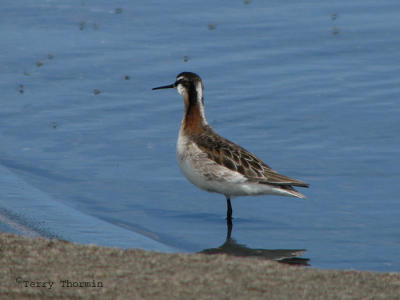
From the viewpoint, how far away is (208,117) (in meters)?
15.5

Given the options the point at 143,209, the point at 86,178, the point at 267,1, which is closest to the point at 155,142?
the point at 86,178

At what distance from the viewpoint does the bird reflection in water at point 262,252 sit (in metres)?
10.4

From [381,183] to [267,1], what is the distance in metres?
9.29

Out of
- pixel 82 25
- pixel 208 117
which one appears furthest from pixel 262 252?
pixel 82 25

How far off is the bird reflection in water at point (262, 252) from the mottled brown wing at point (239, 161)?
0.90m

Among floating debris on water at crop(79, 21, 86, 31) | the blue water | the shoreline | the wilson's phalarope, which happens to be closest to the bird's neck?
the wilson's phalarope

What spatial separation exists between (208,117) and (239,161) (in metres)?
3.90

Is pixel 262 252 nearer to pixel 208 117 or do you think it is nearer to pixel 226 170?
pixel 226 170

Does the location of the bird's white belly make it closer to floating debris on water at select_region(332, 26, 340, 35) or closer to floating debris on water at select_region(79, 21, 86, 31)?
floating debris on water at select_region(332, 26, 340, 35)

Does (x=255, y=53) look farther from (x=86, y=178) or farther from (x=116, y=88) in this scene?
Result: (x=86, y=178)

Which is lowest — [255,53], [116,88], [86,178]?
[86,178]

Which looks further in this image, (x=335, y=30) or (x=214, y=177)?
(x=335, y=30)

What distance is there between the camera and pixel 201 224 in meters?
11.7

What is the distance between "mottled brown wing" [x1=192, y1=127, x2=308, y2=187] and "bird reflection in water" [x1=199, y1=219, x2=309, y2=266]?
90 centimetres
